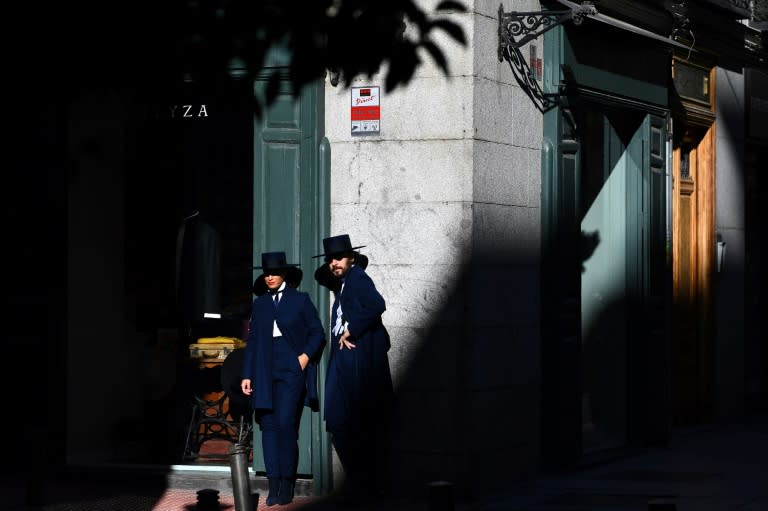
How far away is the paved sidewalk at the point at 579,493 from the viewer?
11688 mm

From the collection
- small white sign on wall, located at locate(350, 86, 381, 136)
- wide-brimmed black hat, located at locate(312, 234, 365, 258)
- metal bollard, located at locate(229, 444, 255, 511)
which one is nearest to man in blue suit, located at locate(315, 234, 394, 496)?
wide-brimmed black hat, located at locate(312, 234, 365, 258)

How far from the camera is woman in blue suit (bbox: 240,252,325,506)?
39.1 feet

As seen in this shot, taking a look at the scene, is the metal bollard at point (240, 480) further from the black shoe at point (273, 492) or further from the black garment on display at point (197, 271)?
the black garment on display at point (197, 271)

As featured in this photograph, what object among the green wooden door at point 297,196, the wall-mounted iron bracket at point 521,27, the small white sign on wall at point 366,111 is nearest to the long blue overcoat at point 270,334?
the green wooden door at point 297,196

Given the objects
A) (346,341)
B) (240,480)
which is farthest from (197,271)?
(240,480)

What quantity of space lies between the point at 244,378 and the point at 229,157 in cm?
248

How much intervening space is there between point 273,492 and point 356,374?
1044 millimetres

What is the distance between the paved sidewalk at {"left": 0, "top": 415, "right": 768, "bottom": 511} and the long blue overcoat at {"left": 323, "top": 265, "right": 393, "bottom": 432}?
2.12ft

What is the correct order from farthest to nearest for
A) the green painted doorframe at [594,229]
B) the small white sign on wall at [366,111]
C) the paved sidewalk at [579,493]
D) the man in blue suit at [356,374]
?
the green painted doorframe at [594,229] < the small white sign on wall at [366,111] < the man in blue suit at [356,374] < the paved sidewalk at [579,493]

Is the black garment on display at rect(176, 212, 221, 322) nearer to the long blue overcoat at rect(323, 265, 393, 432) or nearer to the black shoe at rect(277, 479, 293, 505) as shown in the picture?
the long blue overcoat at rect(323, 265, 393, 432)

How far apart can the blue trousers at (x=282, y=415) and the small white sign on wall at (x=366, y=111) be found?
1688 mm

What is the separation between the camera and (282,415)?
11969 mm

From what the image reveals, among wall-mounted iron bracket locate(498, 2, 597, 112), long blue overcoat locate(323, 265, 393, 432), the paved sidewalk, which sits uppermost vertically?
wall-mounted iron bracket locate(498, 2, 597, 112)

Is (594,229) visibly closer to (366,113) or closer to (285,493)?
(366,113)
